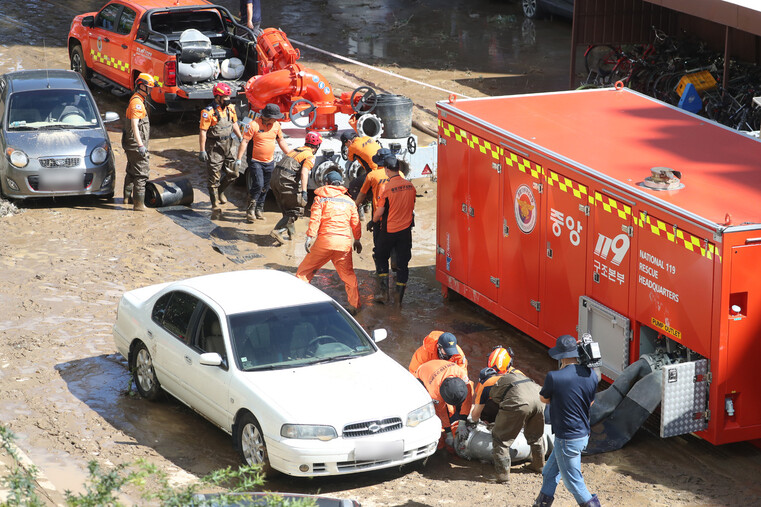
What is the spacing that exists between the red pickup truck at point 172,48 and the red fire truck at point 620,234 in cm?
691

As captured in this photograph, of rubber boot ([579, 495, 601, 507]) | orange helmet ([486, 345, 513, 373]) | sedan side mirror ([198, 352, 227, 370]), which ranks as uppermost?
sedan side mirror ([198, 352, 227, 370])

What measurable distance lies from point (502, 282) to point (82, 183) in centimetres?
689

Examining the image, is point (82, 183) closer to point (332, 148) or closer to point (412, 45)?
point (332, 148)

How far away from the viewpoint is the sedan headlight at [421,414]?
8562 mm

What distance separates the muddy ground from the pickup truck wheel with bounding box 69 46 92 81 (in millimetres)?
597

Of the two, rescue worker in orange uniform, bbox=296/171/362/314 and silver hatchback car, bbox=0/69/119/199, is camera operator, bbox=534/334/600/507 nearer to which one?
rescue worker in orange uniform, bbox=296/171/362/314

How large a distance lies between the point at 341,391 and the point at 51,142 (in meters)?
8.54

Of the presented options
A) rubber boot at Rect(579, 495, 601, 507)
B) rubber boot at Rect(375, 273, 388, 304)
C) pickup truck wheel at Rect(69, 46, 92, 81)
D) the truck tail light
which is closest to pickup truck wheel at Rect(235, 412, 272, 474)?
rubber boot at Rect(579, 495, 601, 507)

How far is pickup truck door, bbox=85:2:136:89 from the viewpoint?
19172 mm

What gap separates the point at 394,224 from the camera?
41.6 ft

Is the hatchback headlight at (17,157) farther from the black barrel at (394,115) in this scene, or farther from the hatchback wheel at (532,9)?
the hatchback wheel at (532,9)

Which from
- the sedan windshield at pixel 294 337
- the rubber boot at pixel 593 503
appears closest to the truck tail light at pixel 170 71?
the sedan windshield at pixel 294 337

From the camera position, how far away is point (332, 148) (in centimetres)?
1555

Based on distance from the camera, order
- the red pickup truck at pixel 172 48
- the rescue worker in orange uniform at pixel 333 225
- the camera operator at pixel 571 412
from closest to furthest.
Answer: the camera operator at pixel 571 412, the rescue worker in orange uniform at pixel 333 225, the red pickup truck at pixel 172 48
